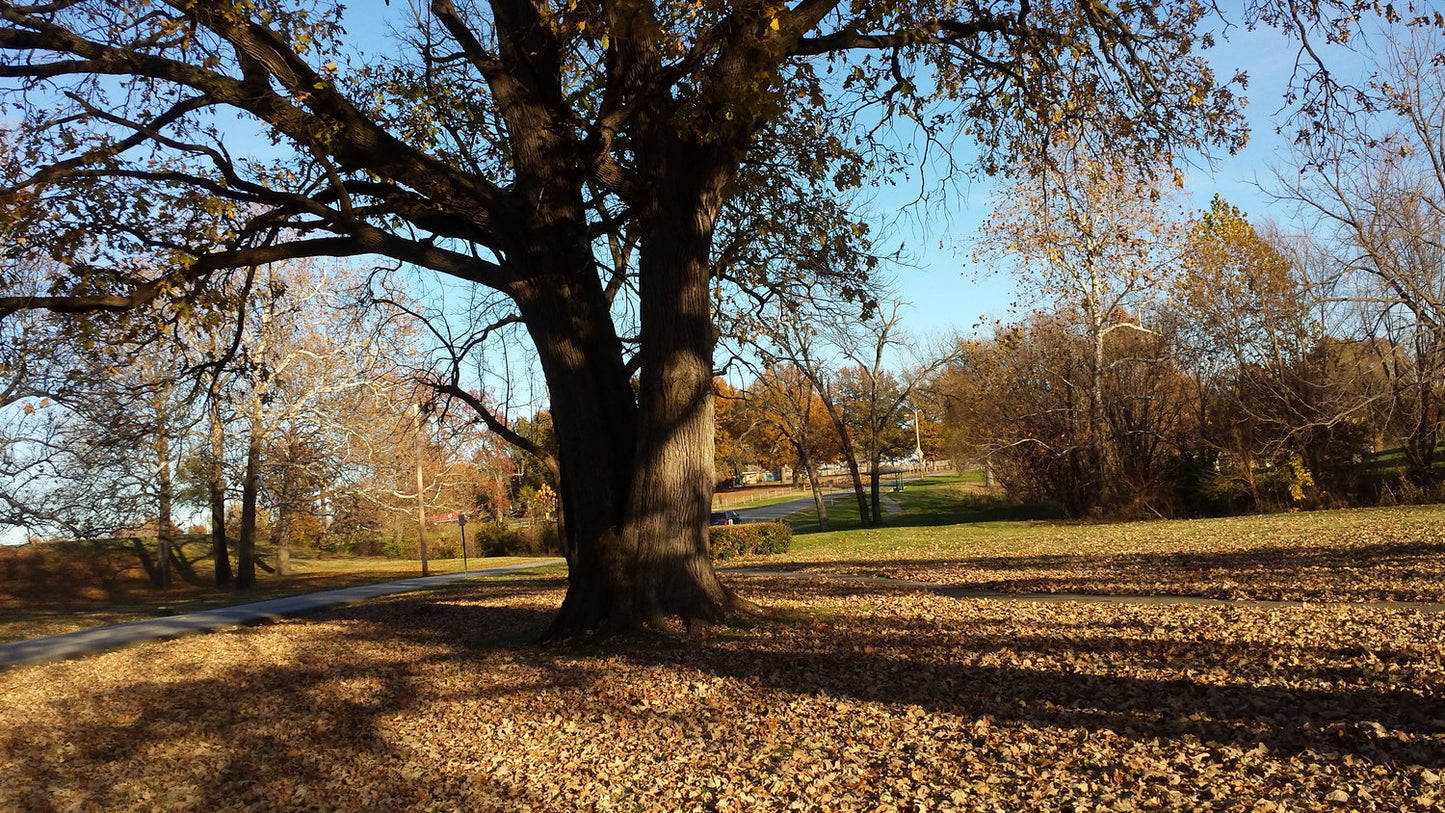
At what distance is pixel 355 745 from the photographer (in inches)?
261

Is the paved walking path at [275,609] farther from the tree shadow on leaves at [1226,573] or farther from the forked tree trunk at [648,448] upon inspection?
the forked tree trunk at [648,448]

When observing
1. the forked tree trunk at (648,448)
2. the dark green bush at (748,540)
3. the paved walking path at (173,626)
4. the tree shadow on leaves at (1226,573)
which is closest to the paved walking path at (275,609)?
the paved walking path at (173,626)

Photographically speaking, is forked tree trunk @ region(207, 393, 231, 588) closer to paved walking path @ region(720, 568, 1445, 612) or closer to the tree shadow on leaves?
the tree shadow on leaves

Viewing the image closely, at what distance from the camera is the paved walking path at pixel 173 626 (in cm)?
1250

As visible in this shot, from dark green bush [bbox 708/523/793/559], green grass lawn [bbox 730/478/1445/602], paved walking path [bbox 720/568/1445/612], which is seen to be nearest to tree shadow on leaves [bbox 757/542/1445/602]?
green grass lawn [bbox 730/478/1445/602]

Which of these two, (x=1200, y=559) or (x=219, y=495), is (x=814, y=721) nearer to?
(x=1200, y=559)

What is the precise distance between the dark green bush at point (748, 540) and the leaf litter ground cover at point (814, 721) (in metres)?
14.1

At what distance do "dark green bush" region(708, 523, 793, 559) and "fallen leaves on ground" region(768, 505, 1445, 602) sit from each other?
1.11 meters

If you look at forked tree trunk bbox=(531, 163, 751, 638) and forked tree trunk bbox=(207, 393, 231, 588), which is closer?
forked tree trunk bbox=(531, 163, 751, 638)

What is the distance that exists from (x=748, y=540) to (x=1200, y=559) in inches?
486

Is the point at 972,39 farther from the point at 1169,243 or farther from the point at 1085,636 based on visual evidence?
the point at 1169,243

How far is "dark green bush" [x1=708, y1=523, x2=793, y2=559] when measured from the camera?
24125 millimetres

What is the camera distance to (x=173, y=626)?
15.2 meters

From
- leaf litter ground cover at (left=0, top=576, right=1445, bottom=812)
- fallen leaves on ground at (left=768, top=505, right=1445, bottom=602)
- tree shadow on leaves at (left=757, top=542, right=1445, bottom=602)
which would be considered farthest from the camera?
fallen leaves on ground at (left=768, top=505, right=1445, bottom=602)
